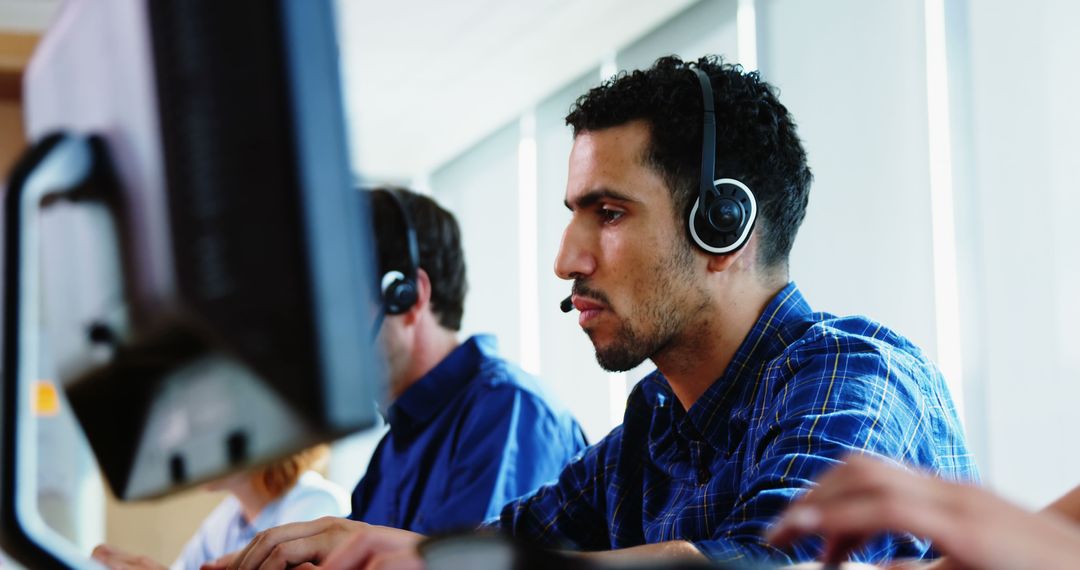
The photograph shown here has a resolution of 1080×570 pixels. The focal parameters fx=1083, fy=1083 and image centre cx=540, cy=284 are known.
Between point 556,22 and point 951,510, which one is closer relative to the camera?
point 951,510

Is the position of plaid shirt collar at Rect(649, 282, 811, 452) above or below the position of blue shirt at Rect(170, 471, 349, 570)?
above

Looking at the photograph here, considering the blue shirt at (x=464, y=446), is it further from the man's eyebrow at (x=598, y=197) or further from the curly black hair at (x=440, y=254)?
the man's eyebrow at (x=598, y=197)

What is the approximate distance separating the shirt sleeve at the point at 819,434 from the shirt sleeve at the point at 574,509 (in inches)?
12.5

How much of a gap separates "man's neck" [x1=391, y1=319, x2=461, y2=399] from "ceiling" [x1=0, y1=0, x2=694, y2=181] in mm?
1198

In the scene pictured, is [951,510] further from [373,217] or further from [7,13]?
[7,13]

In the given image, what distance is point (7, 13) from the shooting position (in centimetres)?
353

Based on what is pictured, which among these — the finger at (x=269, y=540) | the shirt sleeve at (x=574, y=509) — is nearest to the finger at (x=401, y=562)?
the finger at (x=269, y=540)

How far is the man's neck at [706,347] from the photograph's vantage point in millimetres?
1347

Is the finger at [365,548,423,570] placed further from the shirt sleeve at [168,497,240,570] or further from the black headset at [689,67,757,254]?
the shirt sleeve at [168,497,240,570]

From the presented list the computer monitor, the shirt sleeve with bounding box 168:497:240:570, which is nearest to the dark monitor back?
the computer monitor

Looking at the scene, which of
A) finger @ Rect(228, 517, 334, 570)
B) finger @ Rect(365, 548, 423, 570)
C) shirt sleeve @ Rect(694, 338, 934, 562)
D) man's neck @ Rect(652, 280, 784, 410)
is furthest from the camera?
man's neck @ Rect(652, 280, 784, 410)

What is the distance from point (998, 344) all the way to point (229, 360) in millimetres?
2059

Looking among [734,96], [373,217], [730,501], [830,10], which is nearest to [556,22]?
[830,10]

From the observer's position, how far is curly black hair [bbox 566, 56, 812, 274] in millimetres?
1401
